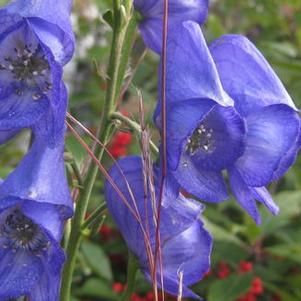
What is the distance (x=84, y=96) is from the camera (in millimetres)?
2320

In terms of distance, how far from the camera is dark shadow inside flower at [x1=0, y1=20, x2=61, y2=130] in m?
0.91

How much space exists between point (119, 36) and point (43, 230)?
24 centimetres

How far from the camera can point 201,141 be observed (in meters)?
0.98

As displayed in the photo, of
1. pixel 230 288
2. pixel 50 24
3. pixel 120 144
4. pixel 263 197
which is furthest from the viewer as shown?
pixel 120 144

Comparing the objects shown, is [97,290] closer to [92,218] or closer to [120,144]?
[120,144]

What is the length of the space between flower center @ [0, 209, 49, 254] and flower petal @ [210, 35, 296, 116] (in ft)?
0.92

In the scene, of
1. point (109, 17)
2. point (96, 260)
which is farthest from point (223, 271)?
point (109, 17)

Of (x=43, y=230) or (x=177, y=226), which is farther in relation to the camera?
(x=177, y=226)

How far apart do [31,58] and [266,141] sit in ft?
0.97

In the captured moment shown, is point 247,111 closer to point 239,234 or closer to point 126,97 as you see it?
point 239,234

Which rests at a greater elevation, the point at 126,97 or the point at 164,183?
the point at 164,183

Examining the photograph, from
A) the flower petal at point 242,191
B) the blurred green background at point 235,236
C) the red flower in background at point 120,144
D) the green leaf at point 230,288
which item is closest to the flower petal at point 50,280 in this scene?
the flower petal at point 242,191

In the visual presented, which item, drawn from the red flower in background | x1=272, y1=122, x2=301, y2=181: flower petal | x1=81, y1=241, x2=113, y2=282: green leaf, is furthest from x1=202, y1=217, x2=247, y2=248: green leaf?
x1=272, y1=122, x2=301, y2=181: flower petal

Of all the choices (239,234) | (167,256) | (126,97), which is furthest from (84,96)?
(167,256)
